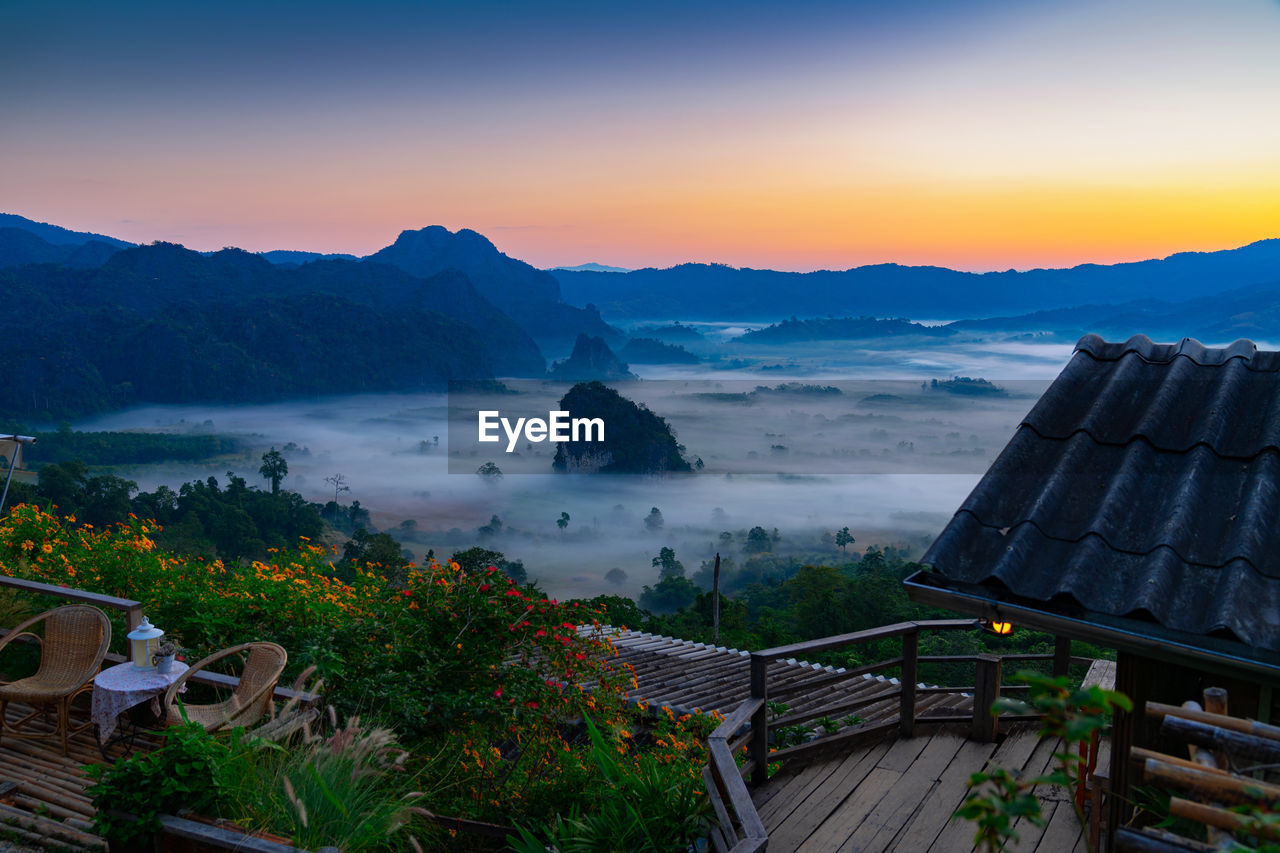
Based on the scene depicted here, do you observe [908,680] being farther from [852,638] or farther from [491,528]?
[491,528]

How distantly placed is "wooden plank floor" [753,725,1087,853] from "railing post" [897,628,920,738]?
0.09 m

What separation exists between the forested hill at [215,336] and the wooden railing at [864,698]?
120275 mm

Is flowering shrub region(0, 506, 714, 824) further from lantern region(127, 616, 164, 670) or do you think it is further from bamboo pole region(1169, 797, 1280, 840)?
bamboo pole region(1169, 797, 1280, 840)

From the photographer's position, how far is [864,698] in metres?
4.98

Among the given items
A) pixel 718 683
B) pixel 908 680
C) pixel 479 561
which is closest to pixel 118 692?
pixel 908 680

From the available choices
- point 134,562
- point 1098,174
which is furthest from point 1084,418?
point 1098,174

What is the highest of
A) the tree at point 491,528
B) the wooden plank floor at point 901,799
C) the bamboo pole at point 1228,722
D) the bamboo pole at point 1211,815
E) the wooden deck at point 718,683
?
the bamboo pole at point 1228,722

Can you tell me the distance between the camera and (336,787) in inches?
131

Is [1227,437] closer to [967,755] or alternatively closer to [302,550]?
[967,755]

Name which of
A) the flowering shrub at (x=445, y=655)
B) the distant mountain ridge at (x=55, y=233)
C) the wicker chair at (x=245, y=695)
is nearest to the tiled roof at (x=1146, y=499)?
the flowering shrub at (x=445, y=655)

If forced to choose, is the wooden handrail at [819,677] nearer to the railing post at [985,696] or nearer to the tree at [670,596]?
the railing post at [985,696]

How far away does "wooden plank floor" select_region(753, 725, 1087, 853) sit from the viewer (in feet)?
12.0

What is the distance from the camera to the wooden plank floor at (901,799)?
3660 mm

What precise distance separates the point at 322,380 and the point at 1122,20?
458 ft
